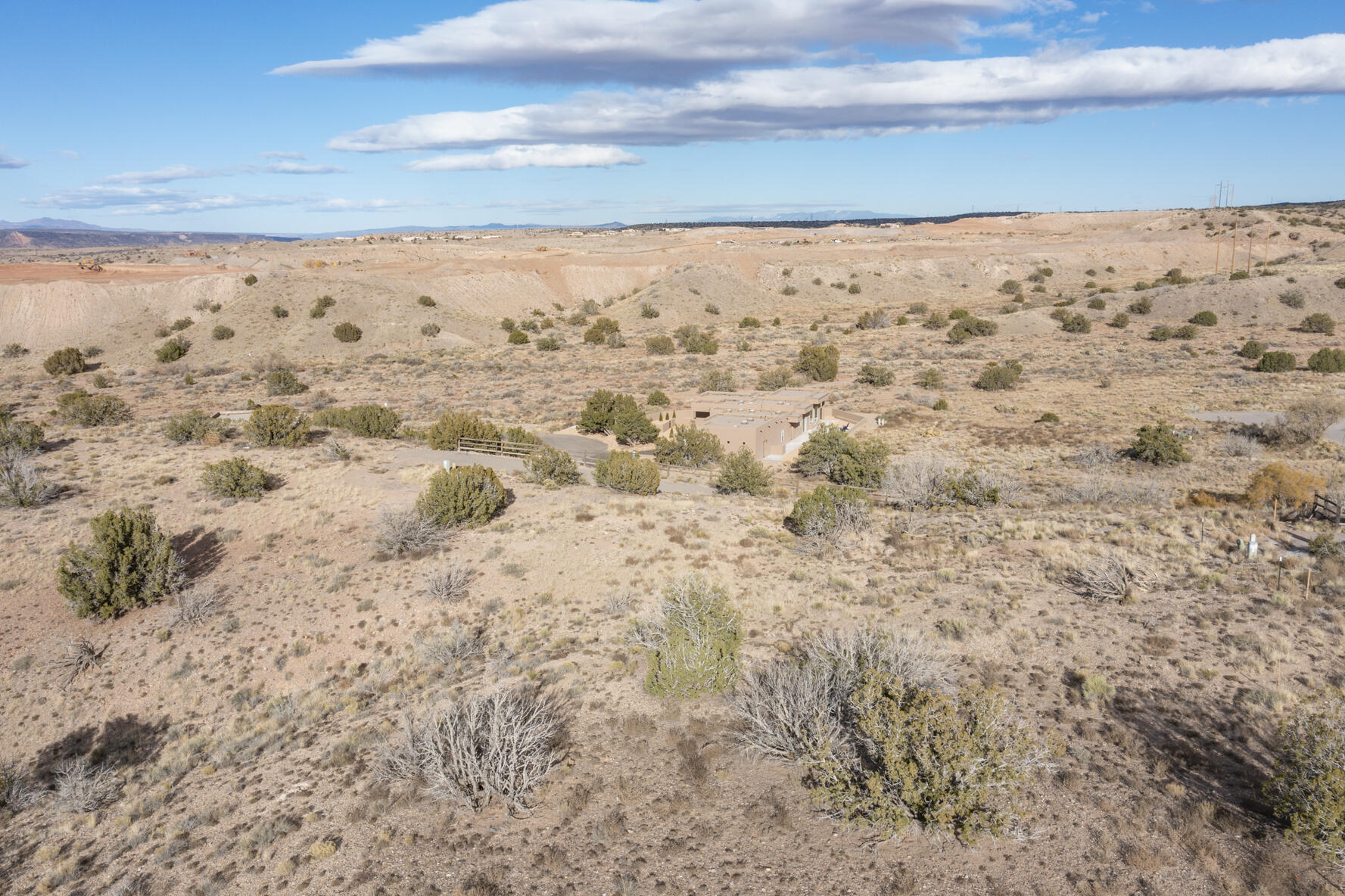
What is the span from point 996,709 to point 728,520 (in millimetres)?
11798

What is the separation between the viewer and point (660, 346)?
5438 centimetres

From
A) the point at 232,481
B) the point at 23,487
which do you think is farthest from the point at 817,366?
the point at 23,487

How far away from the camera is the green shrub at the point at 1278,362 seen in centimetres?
3925

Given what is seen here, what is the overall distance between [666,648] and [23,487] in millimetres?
18670

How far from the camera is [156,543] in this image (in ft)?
53.9

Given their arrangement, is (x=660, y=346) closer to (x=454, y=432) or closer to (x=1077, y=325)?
(x=454, y=432)

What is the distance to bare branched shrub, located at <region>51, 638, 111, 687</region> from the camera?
1371 centimetres

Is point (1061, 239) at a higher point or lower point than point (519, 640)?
higher

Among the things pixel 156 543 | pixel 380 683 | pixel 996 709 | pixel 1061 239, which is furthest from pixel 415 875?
pixel 1061 239

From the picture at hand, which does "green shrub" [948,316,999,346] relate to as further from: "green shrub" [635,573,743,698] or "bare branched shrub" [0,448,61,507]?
"bare branched shrub" [0,448,61,507]

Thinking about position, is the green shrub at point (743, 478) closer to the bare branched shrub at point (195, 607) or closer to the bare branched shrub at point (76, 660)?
the bare branched shrub at point (195, 607)

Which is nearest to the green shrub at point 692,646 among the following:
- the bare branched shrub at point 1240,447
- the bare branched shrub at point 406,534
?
the bare branched shrub at point 406,534

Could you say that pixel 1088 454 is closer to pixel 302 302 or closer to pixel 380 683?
pixel 380 683

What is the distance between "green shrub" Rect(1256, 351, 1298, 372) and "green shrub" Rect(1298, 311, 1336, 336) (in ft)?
45.9
